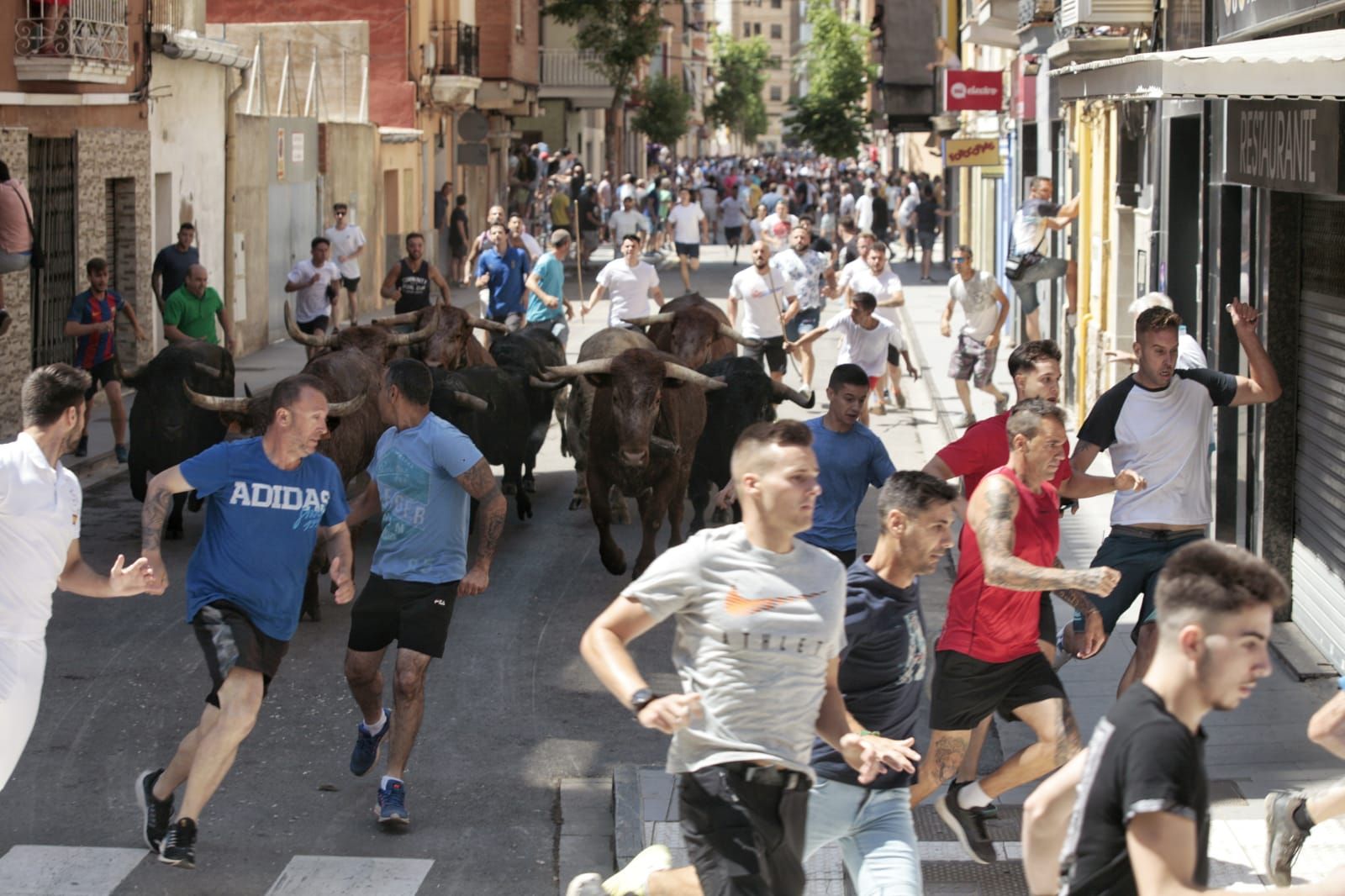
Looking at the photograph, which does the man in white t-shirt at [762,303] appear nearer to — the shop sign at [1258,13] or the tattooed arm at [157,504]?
the shop sign at [1258,13]

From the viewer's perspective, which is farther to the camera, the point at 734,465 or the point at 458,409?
the point at 458,409

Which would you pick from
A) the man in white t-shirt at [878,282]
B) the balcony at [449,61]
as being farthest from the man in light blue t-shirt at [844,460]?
the balcony at [449,61]

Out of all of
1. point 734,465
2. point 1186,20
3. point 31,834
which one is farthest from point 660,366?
point 734,465

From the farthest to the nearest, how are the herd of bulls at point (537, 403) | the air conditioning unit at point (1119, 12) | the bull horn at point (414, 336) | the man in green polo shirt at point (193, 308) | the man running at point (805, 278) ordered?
the man running at point (805, 278), the man in green polo shirt at point (193, 308), the air conditioning unit at point (1119, 12), the bull horn at point (414, 336), the herd of bulls at point (537, 403)

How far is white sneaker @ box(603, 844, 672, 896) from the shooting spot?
19.4 ft

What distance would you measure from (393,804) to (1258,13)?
6.59m

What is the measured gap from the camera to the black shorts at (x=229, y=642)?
744cm

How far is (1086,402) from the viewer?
18.6 metres

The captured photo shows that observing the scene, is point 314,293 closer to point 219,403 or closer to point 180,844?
point 219,403

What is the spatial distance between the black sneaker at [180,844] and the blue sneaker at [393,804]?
923 millimetres

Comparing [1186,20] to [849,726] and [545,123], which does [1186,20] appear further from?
[545,123]

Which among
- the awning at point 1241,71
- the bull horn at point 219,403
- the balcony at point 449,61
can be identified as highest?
the balcony at point 449,61

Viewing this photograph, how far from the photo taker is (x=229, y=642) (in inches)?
294

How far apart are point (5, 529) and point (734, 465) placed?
264 centimetres
